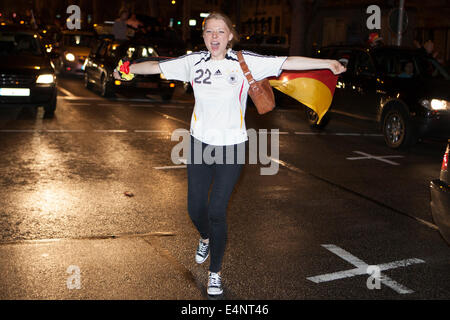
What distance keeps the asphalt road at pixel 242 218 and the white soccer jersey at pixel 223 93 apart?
3.74ft

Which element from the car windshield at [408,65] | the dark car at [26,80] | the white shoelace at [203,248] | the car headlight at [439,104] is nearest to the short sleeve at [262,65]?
the white shoelace at [203,248]

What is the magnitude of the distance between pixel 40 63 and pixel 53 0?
85.0 m

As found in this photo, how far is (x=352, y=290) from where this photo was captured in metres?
4.89

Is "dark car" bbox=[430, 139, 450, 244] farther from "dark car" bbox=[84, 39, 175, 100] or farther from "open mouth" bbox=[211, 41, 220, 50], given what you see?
"dark car" bbox=[84, 39, 175, 100]

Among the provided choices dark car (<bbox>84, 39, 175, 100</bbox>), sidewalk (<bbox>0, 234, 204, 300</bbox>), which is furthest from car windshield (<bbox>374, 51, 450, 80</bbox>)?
sidewalk (<bbox>0, 234, 204, 300</bbox>)

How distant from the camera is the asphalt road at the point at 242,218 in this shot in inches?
197

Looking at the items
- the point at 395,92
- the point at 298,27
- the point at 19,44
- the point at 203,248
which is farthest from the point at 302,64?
the point at 298,27

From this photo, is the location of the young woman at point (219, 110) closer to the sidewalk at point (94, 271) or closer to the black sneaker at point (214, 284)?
the black sneaker at point (214, 284)

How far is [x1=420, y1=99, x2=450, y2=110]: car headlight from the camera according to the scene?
1109cm

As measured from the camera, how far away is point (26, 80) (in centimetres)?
1425

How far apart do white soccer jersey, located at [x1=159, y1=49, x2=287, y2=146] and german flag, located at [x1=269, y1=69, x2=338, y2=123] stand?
2.68 feet
